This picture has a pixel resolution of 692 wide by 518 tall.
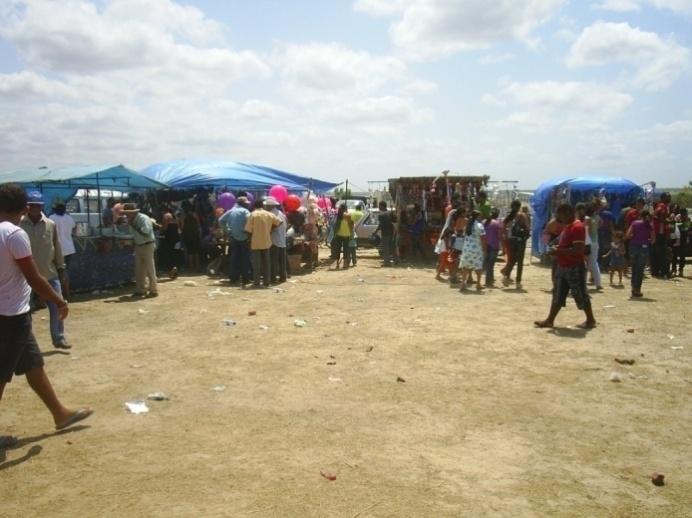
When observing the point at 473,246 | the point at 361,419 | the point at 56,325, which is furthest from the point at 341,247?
the point at 361,419

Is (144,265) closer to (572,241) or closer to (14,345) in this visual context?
(14,345)

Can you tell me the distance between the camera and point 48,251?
21.1ft

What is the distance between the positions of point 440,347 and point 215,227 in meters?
9.35

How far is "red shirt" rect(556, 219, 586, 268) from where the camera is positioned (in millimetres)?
7570

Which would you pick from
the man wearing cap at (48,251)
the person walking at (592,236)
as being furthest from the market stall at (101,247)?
the person walking at (592,236)

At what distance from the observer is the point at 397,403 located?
5.02 meters

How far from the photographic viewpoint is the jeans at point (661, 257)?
43.9 ft

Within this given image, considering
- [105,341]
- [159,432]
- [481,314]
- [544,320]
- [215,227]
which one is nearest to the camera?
[159,432]

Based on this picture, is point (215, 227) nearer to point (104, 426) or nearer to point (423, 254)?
point (423, 254)

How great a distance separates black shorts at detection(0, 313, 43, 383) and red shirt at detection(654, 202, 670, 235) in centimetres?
1305

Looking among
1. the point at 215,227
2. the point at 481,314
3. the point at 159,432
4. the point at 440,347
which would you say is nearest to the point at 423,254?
the point at 215,227

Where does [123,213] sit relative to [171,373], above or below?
above

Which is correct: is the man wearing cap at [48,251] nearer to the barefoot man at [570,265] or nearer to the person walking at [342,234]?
the barefoot man at [570,265]

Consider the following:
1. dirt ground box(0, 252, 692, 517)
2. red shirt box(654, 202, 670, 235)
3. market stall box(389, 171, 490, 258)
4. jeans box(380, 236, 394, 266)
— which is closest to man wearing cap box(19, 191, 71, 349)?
dirt ground box(0, 252, 692, 517)
